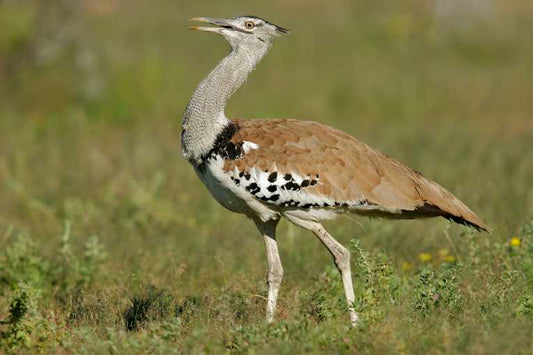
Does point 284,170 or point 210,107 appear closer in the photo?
point 284,170

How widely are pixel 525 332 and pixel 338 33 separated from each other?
11.7 metres

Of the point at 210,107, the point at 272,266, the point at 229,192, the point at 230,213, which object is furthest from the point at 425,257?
the point at 230,213

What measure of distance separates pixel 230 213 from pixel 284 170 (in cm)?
304

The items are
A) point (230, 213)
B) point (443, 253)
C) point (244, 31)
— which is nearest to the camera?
point (244, 31)

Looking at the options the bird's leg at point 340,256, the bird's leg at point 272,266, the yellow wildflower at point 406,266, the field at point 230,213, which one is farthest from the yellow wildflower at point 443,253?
the bird's leg at point 272,266

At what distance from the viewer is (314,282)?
16.4ft

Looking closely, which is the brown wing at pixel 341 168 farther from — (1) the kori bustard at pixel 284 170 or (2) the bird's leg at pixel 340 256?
(2) the bird's leg at pixel 340 256

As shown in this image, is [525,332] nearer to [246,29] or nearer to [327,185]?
[327,185]

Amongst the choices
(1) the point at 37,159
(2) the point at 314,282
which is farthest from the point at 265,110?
(2) the point at 314,282

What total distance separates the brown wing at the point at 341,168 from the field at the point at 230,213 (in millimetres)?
263

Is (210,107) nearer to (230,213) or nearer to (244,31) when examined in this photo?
(244,31)

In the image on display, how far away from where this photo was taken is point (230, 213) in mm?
7391

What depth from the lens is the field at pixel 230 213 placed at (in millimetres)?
4016

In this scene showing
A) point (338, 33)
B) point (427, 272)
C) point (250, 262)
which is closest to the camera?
point (427, 272)
